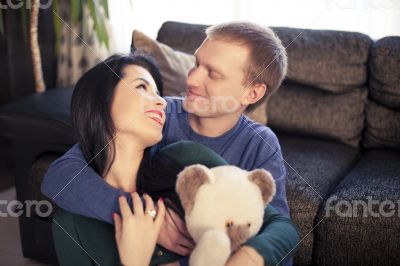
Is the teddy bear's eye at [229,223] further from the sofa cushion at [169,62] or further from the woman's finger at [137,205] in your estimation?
the sofa cushion at [169,62]

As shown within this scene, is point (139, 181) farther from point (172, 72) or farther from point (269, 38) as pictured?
point (172, 72)

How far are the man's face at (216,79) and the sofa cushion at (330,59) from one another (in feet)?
2.42

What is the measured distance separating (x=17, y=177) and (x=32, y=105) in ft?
0.64

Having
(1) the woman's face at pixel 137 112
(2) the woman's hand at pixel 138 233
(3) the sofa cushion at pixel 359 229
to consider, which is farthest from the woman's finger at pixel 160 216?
(3) the sofa cushion at pixel 359 229

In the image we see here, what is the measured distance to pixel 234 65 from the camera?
80 centimetres

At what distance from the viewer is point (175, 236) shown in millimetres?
768

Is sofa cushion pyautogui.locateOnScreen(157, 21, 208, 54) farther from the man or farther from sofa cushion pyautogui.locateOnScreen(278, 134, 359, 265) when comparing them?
the man

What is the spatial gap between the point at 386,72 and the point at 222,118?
955 millimetres

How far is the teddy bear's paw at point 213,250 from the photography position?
688mm

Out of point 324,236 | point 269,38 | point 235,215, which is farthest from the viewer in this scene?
point 324,236

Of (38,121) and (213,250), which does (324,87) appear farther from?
(213,250)

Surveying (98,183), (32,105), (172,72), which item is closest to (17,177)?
(32,105)

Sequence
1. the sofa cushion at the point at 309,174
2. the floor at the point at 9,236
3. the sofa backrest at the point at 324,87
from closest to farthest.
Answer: the sofa cushion at the point at 309,174 < the floor at the point at 9,236 < the sofa backrest at the point at 324,87

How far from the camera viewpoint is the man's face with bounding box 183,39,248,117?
0.80 meters
